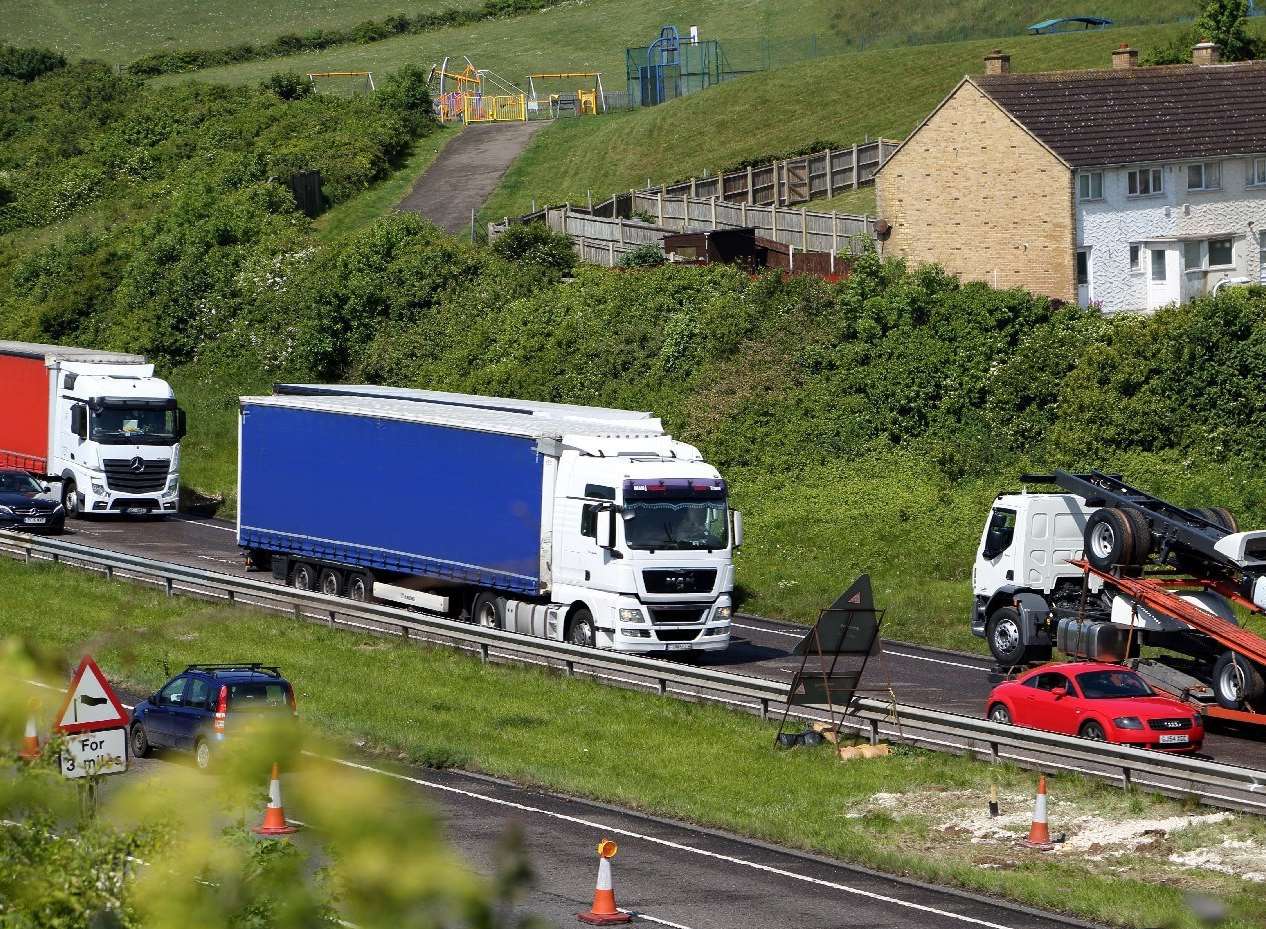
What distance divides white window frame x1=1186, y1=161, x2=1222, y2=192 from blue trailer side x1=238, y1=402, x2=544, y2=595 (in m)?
28.6

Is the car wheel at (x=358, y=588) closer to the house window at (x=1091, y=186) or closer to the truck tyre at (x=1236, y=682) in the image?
the truck tyre at (x=1236, y=682)

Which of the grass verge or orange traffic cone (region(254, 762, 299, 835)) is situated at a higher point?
orange traffic cone (region(254, 762, 299, 835))

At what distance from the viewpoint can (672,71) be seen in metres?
102

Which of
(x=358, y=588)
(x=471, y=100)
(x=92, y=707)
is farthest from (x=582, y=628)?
(x=471, y=100)

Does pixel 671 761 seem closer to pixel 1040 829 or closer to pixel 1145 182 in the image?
pixel 1040 829

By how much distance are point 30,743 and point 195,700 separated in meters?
20.1

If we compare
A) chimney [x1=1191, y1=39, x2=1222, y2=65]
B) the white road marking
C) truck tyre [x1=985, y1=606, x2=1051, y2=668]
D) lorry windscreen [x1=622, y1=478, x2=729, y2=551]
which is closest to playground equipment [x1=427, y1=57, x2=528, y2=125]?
chimney [x1=1191, y1=39, x2=1222, y2=65]

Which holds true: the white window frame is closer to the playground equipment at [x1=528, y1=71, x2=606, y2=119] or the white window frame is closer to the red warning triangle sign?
the red warning triangle sign

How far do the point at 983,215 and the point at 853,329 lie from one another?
6.53m

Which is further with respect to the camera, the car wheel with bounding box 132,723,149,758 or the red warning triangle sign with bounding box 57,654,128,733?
the car wheel with bounding box 132,723,149,758

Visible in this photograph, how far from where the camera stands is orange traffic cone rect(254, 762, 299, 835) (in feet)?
12.8

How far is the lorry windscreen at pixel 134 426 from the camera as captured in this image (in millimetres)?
47219

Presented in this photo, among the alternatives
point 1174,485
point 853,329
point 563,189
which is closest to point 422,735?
point 1174,485

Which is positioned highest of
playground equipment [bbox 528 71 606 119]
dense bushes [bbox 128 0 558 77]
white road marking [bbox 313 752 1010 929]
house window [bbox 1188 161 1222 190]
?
dense bushes [bbox 128 0 558 77]
